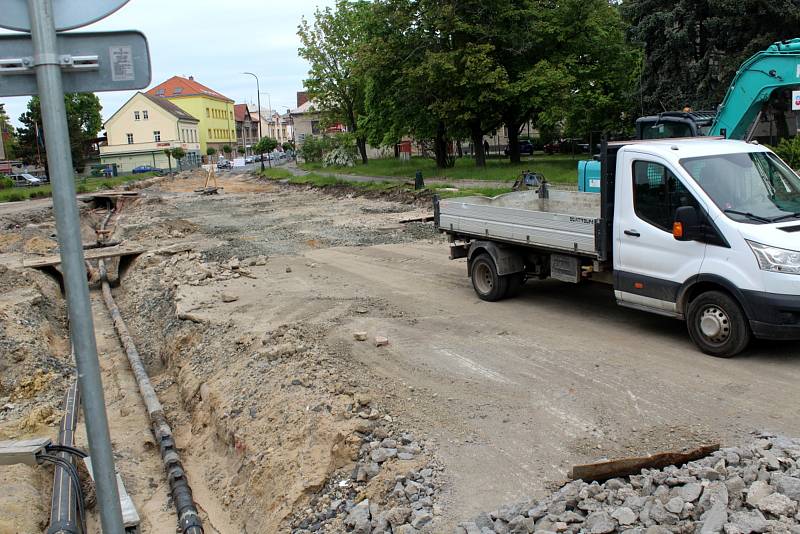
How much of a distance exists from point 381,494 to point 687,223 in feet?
14.6

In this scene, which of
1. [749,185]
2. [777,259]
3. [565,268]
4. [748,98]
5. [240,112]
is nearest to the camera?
[777,259]

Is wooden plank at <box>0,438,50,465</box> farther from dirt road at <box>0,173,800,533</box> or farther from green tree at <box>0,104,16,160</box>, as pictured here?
green tree at <box>0,104,16,160</box>

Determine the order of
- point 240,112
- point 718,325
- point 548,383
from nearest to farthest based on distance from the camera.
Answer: point 548,383 < point 718,325 < point 240,112

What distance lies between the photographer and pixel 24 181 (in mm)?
56750

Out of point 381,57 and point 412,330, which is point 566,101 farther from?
point 412,330

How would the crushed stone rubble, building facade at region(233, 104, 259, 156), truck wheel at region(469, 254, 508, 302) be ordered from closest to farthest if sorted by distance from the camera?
the crushed stone rubble → truck wheel at region(469, 254, 508, 302) → building facade at region(233, 104, 259, 156)

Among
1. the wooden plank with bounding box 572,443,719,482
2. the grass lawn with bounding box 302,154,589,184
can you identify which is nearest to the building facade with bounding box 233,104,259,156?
the grass lawn with bounding box 302,154,589,184

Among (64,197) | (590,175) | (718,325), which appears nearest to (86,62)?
(64,197)

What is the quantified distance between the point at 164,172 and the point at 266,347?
6883 centimetres

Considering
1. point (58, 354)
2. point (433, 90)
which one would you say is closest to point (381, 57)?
point (433, 90)

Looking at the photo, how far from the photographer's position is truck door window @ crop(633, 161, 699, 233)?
25.5 ft

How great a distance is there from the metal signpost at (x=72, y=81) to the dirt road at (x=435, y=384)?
2.67 meters

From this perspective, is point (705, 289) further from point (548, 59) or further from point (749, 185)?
point (548, 59)

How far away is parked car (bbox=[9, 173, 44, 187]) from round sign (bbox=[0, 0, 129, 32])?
191ft
